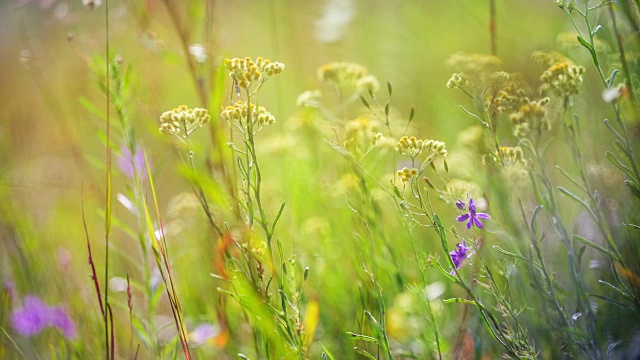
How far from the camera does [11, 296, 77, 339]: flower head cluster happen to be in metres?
1.52

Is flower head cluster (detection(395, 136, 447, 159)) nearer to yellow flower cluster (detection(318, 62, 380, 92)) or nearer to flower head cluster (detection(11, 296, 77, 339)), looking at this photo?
yellow flower cluster (detection(318, 62, 380, 92))

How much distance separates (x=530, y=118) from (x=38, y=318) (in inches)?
49.7

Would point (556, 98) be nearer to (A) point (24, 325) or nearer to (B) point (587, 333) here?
(B) point (587, 333)

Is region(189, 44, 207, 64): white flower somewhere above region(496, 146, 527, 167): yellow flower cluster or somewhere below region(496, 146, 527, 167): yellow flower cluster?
above

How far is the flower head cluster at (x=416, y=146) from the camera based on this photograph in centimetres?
99

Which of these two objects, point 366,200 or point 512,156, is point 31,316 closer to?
point 366,200

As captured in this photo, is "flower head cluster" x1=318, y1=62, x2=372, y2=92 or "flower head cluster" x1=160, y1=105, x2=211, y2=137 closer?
"flower head cluster" x1=160, y1=105, x2=211, y2=137

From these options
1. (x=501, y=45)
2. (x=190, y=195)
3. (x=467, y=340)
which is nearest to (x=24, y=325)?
(x=190, y=195)

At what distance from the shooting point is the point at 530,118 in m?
1.07

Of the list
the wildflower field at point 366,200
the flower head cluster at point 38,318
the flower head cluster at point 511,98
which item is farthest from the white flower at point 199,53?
the flower head cluster at point 38,318

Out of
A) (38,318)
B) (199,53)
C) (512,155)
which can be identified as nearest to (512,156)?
(512,155)

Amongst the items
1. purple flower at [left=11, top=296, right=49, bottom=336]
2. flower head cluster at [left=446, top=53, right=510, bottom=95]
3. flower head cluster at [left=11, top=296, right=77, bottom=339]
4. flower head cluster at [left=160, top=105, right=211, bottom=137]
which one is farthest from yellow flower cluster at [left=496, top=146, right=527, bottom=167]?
purple flower at [left=11, top=296, right=49, bottom=336]

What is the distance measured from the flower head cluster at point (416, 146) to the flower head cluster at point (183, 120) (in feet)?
1.05

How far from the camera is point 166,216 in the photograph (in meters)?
2.31
